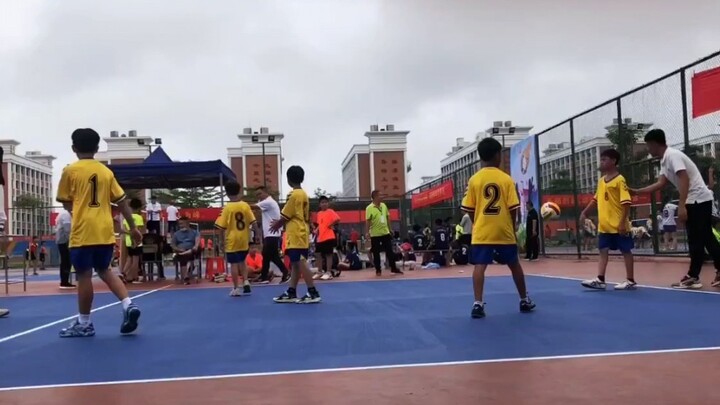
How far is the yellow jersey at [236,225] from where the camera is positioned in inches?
392

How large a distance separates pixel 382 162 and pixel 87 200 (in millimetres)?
111826

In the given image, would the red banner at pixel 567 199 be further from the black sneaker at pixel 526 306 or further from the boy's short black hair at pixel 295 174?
the black sneaker at pixel 526 306

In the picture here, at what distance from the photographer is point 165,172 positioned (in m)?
14.8

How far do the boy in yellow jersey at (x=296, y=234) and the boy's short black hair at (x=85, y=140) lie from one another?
2849 mm

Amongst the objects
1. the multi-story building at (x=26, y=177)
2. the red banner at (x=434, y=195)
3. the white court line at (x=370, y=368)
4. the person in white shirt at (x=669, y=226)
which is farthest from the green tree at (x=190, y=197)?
the white court line at (x=370, y=368)

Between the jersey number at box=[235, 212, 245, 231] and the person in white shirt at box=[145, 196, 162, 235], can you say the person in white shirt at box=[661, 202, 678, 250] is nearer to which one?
the jersey number at box=[235, 212, 245, 231]

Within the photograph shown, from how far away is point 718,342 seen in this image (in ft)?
14.7

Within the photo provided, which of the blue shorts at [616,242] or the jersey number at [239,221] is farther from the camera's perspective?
the jersey number at [239,221]

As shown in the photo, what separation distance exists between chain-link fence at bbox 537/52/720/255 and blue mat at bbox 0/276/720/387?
529 centimetres

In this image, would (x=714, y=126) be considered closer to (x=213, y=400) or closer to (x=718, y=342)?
(x=718, y=342)

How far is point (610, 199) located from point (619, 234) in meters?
0.44

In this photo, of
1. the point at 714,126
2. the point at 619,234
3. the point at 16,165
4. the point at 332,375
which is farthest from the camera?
the point at 16,165

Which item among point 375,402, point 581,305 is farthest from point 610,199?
point 375,402

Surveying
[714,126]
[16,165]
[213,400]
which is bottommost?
[213,400]
